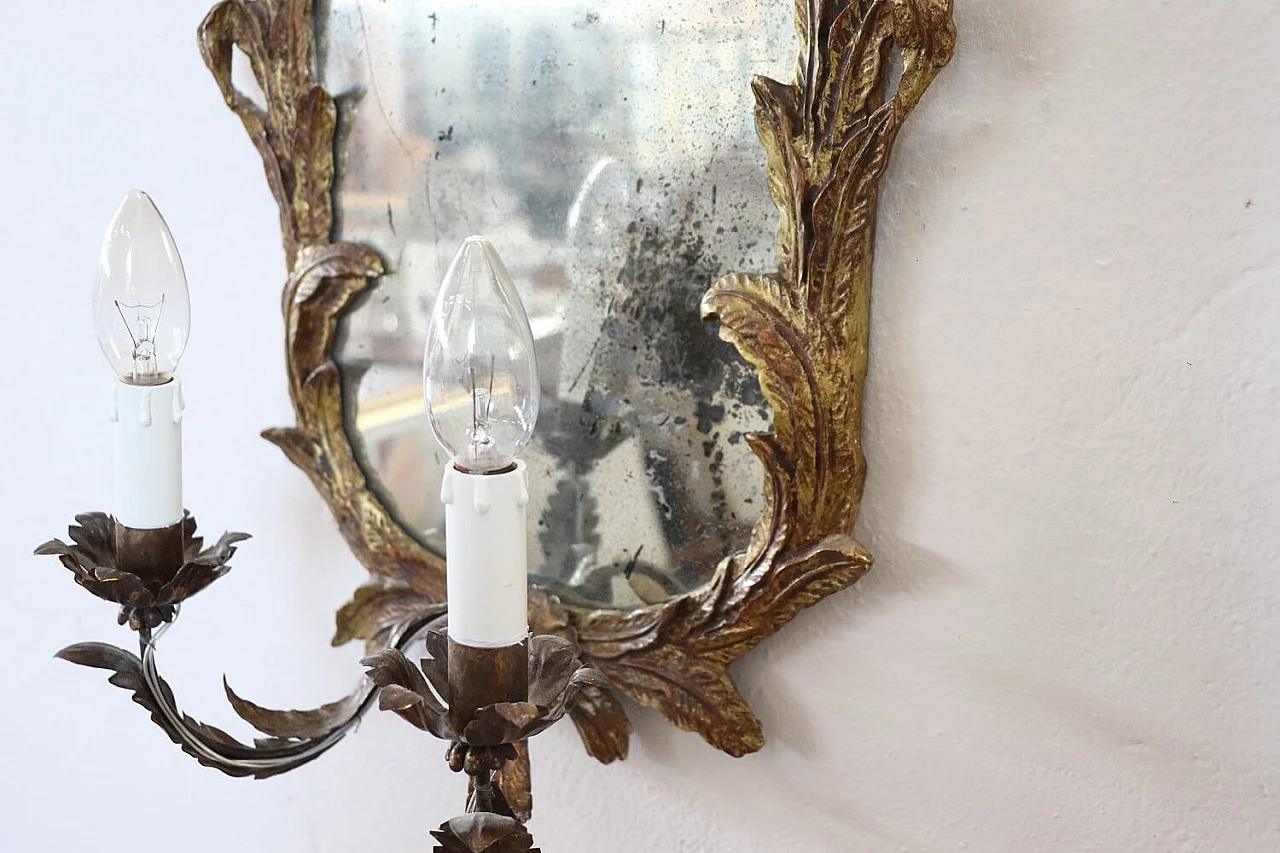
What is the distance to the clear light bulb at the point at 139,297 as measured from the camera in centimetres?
62

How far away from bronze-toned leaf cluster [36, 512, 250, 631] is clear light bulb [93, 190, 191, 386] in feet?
0.29

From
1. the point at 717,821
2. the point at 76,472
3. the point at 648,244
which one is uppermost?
the point at 648,244

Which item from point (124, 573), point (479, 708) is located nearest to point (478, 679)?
point (479, 708)

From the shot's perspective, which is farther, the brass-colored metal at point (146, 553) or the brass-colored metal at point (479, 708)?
the brass-colored metal at point (146, 553)

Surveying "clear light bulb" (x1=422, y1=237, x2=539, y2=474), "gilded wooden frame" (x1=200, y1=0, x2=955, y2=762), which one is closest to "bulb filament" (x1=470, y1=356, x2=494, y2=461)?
"clear light bulb" (x1=422, y1=237, x2=539, y2=474)

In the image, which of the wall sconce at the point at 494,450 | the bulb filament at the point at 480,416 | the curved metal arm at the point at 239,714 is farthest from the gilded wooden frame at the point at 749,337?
the bulb filament at the point at 480,416

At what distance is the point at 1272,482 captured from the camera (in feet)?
1.77

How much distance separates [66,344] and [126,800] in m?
0.38

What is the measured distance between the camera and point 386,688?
0.42 m

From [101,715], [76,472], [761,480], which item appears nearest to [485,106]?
[761,480]

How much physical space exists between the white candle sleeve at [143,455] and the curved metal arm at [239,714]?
0.06 meters

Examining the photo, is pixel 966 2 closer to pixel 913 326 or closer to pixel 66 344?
pixel 913 326

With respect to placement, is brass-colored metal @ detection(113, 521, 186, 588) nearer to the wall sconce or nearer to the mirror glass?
the wall sconce

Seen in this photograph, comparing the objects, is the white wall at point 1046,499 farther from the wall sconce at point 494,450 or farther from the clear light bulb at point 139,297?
the clear light bulb at point 139,297
